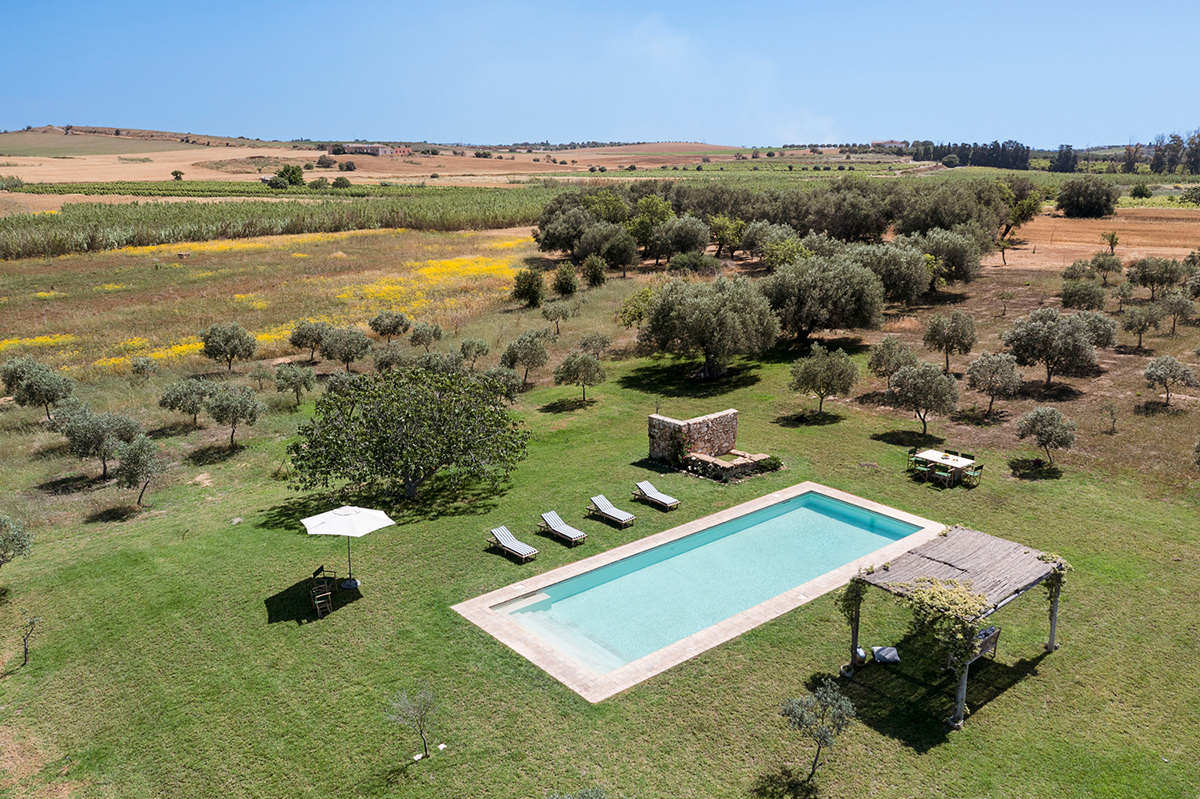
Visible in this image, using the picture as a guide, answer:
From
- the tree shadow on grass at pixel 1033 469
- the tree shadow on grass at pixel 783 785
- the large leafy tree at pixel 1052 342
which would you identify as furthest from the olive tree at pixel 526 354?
the tree shadow on grass at pixel 783 785

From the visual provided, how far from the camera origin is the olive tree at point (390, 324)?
45.0 m

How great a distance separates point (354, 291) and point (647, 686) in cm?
5157

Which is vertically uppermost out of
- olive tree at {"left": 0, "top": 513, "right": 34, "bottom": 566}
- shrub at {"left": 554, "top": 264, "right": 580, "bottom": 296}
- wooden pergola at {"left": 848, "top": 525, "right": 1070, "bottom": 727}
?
shrub at {"left": 554, "top": 264, "right": 580, "bottom": 296}

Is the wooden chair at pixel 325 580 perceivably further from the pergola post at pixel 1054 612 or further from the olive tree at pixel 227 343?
the olive tree at pixel 227 343

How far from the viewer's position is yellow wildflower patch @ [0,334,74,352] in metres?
42.8

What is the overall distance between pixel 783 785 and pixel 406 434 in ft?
52.2

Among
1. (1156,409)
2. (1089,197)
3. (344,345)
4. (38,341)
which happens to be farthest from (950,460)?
(1089,197)

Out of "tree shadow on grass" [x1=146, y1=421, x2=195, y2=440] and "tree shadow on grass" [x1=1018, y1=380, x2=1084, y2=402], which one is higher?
"tree shadow on grass" [x1=1018, y1=380, x2=1084, y2=402]

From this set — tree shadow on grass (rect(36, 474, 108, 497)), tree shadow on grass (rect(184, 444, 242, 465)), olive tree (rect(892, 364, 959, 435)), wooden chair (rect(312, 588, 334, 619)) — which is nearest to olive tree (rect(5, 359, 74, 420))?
tree shadow on grass (rect(36, 474, 108, 497))

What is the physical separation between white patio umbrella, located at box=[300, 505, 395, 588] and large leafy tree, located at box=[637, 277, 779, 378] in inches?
940

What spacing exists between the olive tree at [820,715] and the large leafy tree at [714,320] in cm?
2706

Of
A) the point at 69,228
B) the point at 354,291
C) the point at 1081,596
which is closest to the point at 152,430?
the point at 354,291

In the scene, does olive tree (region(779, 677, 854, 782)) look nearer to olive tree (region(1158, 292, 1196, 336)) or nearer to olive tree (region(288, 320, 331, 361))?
olive tree (region(288, 320, 331, 361))

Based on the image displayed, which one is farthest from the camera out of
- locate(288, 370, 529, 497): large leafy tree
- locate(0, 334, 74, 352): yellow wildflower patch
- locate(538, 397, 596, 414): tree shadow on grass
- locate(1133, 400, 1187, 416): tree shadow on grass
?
locate(0, 334, 74, 352): yellow wildflower patch
